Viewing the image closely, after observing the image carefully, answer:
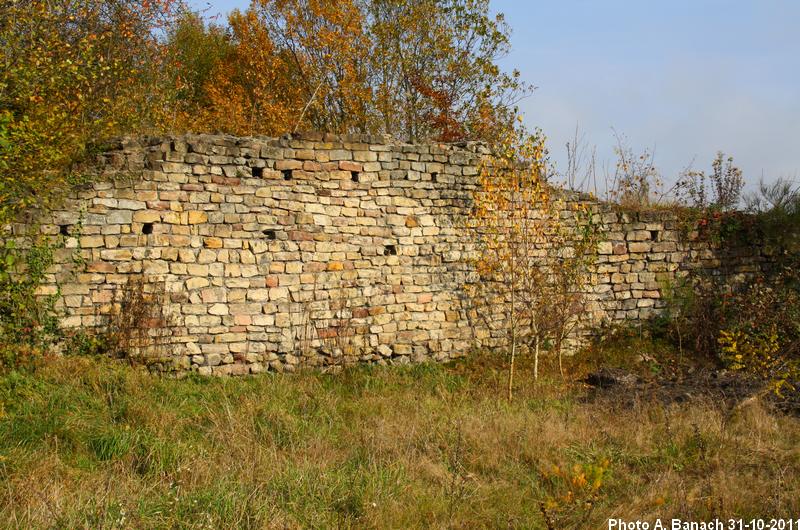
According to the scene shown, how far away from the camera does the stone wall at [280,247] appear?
7199 mm

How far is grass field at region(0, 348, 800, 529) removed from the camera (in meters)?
4.12

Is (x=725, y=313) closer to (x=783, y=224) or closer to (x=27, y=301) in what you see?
(x=783, y=224)

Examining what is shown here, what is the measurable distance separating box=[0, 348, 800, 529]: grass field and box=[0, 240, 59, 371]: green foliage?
507 mm

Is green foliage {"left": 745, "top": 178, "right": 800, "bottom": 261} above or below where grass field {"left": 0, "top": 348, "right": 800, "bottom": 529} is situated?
above

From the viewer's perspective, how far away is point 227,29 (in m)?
20.0

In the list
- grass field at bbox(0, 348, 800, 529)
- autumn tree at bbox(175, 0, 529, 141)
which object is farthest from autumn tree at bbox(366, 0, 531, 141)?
grass field at bbox(0, 348, 800, 529)

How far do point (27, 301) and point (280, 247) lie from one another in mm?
2666

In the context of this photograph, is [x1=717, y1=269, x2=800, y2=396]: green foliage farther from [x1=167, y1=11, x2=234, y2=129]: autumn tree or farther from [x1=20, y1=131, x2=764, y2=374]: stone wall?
[x1=167, y1=11, x2=234, y2=129]: autumn tree

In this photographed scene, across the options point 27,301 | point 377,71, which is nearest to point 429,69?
point 377,71

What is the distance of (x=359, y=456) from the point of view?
5.05 meters

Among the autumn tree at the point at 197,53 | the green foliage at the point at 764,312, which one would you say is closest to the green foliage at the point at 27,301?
the green foliage at the point at 764,312

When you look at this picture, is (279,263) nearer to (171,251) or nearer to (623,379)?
(171,251)

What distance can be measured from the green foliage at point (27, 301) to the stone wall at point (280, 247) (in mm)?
157

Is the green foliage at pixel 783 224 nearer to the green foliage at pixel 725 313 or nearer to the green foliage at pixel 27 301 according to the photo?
the green foliage at pixel 725 313
